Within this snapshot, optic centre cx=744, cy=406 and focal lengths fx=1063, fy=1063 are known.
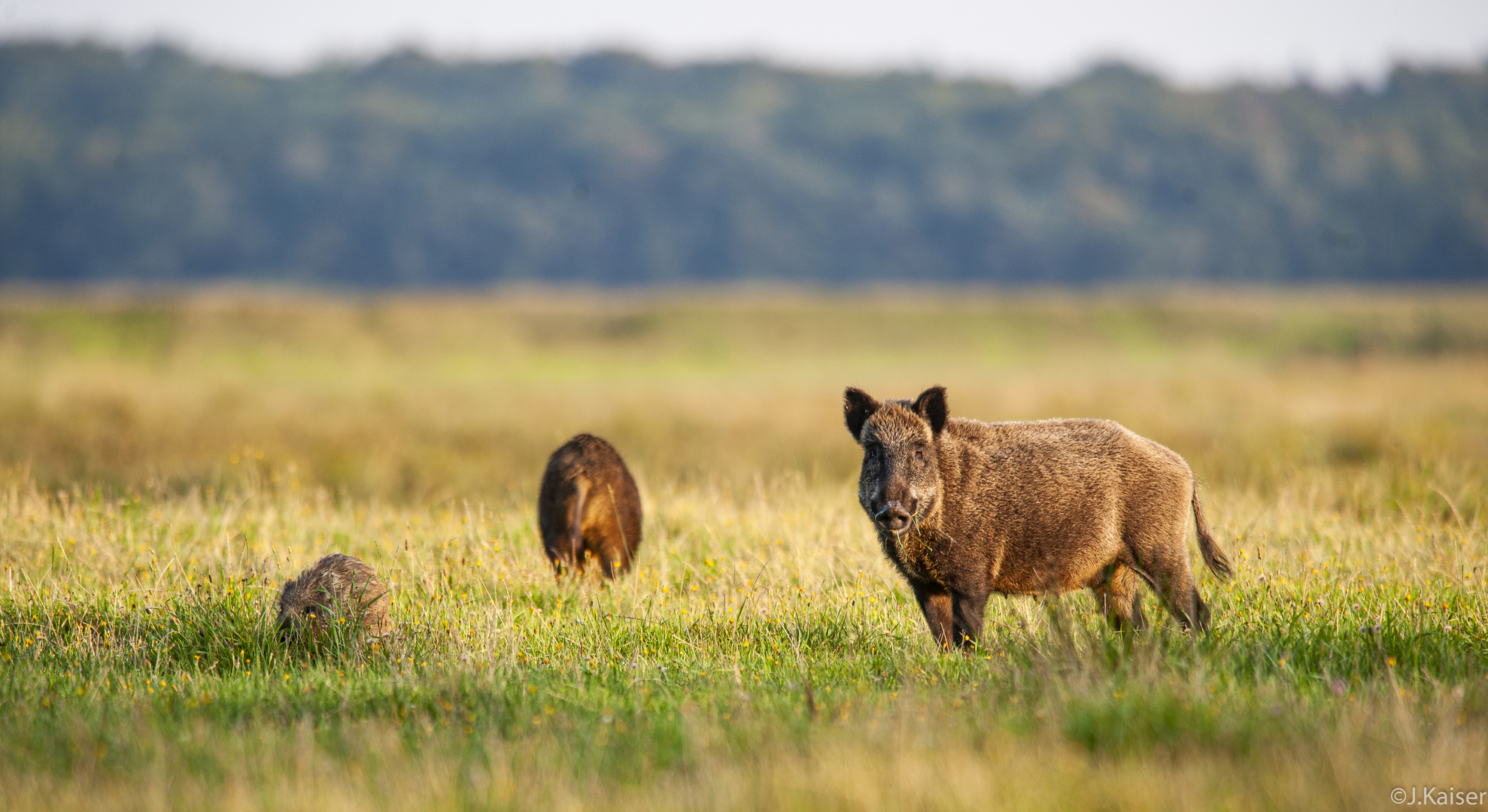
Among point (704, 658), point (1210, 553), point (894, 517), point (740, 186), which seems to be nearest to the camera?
point (894, 517)

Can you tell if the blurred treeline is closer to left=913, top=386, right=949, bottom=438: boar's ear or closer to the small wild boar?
the small wild boar

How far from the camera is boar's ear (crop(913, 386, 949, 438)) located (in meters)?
5.70

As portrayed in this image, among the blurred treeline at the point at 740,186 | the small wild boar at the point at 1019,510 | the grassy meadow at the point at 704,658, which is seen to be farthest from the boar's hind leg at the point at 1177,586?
the blurred treeline at the point at 740,186

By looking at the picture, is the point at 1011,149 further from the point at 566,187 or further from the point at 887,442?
the point at 887,442

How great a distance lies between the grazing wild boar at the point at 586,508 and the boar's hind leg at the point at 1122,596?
328 centimetres

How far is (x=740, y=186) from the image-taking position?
136m

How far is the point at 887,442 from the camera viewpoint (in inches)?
219

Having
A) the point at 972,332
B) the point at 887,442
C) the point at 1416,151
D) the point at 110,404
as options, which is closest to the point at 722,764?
the point at 887,442

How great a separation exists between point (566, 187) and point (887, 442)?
459ft

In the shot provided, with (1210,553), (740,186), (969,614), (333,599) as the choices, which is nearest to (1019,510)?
(969,614)

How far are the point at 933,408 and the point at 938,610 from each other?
3.58ft

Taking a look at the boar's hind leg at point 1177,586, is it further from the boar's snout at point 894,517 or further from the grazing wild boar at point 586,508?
the grazing wild boar at point 586,508

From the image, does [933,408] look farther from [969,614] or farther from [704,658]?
[704,658]

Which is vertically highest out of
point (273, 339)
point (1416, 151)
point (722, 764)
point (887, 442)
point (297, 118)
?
point (297, 118)
